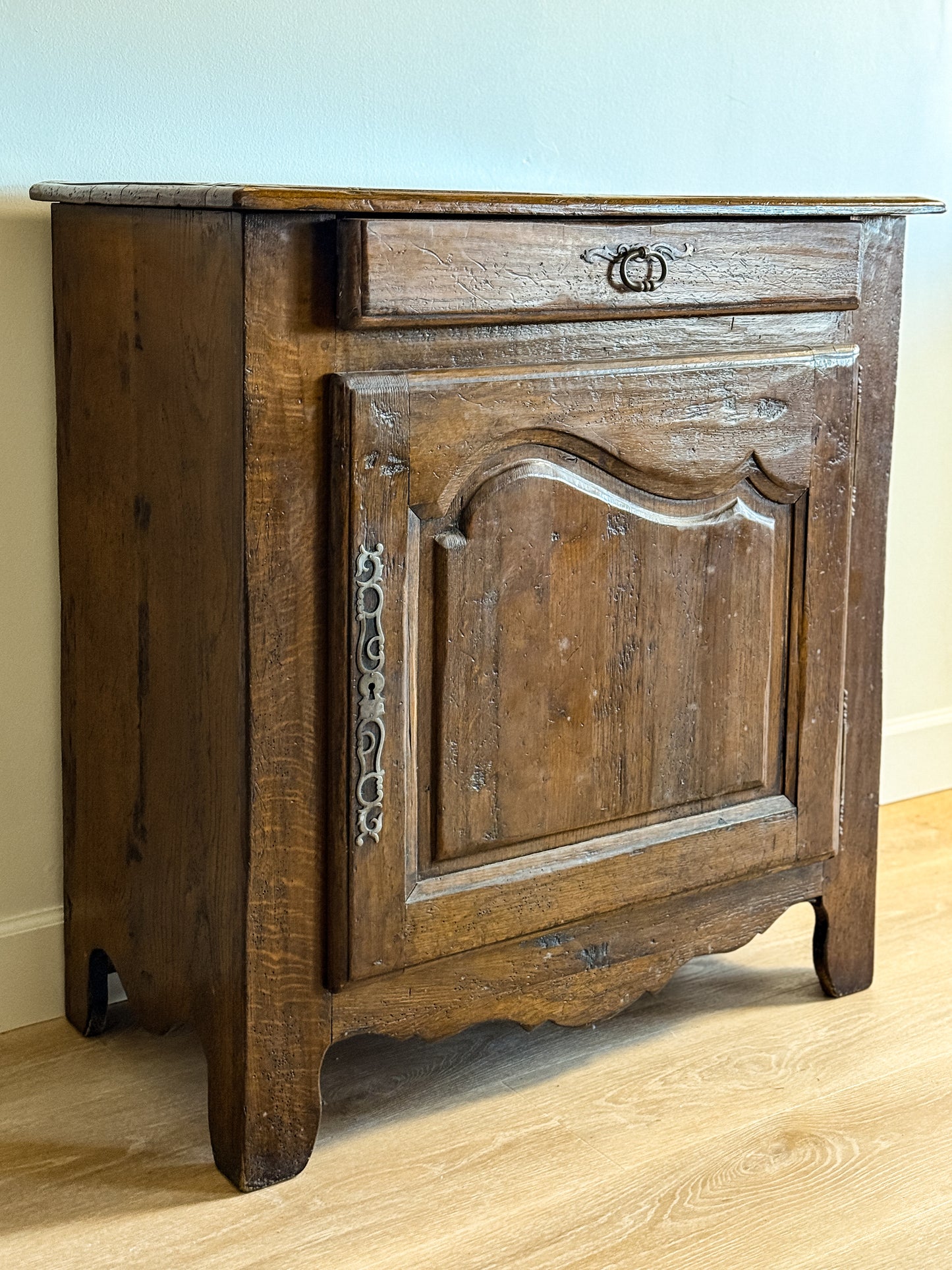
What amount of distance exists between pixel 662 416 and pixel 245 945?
656mm

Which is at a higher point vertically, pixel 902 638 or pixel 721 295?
pixel 721 295

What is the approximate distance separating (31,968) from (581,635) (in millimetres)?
770

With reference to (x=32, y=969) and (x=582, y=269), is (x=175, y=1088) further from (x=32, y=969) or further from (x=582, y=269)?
(x=582, y=269)

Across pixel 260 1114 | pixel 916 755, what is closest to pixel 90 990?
pixel 260 1114

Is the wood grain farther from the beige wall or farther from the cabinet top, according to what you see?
the beige wall

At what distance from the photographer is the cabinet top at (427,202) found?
1.23 m

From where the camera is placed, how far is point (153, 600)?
1474mm

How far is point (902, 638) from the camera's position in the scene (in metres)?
2.46

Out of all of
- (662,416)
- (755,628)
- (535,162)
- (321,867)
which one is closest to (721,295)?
(662,416)

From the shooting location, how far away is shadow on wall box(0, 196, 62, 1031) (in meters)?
1.60

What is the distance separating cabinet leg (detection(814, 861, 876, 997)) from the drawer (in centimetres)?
70

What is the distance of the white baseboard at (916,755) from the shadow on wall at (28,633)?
4.47ft

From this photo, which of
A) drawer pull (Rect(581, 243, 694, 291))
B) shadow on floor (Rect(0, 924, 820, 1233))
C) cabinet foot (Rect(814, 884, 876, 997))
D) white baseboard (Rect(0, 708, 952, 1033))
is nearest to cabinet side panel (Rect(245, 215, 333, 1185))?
shadow on floor (Rect(0, 924, 820, 1233))

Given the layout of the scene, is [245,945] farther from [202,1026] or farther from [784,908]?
[784,908]
